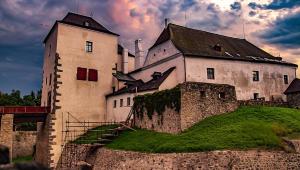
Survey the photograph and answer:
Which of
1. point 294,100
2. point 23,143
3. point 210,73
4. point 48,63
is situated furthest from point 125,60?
point 294,100

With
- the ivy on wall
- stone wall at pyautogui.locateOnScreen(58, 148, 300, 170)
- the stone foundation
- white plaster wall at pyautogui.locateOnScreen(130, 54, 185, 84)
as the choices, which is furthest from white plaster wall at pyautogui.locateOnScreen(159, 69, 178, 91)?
the stone foundation

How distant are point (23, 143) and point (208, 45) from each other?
26.3m

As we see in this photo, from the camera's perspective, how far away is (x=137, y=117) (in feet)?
78.6

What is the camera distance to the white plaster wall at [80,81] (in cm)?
2720

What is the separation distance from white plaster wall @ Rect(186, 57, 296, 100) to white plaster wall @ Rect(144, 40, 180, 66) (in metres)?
2.74

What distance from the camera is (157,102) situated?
2162 centimetres

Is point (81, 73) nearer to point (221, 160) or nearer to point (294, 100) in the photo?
point (221, 160)

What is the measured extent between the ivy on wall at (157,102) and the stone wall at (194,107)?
12.7 inches

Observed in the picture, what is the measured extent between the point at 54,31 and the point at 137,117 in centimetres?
1358

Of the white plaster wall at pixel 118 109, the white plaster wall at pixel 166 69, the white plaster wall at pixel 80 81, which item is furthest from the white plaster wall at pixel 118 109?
the white plaster wall at pixel 166 69

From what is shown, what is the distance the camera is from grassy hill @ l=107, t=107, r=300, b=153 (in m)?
15.7

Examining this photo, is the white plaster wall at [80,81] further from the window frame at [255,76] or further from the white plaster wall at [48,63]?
the window frame at [255,76]

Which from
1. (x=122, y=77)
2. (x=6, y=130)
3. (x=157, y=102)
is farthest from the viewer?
(x=122, y=77)

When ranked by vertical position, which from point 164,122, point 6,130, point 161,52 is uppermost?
point 161,52
